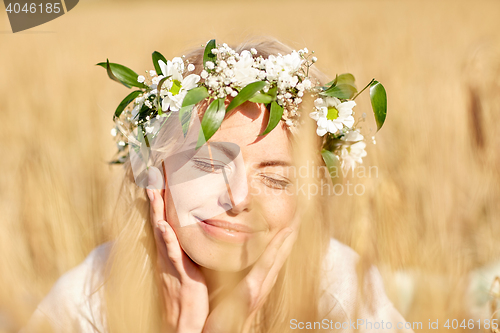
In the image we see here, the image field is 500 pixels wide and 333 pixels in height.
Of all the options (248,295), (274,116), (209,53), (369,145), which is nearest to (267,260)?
(248,295)

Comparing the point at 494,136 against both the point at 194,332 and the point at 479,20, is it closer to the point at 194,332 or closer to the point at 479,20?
the point at 194,332

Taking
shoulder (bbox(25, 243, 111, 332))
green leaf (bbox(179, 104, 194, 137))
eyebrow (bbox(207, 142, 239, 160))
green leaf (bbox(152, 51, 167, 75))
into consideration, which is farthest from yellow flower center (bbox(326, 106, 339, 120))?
shoulder (bbox(25, 243, 111, 332))

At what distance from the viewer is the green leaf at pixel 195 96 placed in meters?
1.02

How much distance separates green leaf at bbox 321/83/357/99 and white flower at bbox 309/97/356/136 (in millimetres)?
18

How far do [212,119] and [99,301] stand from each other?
1001 millimetres

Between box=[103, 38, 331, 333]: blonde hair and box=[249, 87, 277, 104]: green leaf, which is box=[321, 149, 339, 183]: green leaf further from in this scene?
box=[249, 87, 277, 104]: green leaf

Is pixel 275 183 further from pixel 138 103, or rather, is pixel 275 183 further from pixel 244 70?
pixel 138 103

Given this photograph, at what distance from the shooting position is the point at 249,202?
100 centimetres

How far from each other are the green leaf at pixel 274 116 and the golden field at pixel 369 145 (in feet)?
1.72

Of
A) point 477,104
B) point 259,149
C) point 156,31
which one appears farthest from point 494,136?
point 156,31

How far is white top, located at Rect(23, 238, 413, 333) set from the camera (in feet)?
4.16

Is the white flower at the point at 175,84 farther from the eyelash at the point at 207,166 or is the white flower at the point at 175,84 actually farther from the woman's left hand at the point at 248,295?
the woman's left hand at the point at 248,295

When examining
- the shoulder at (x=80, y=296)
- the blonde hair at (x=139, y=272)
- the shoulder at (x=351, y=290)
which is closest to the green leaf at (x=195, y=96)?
the blonde hair at (x=139, y=272)

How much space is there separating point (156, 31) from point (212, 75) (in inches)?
92.6
